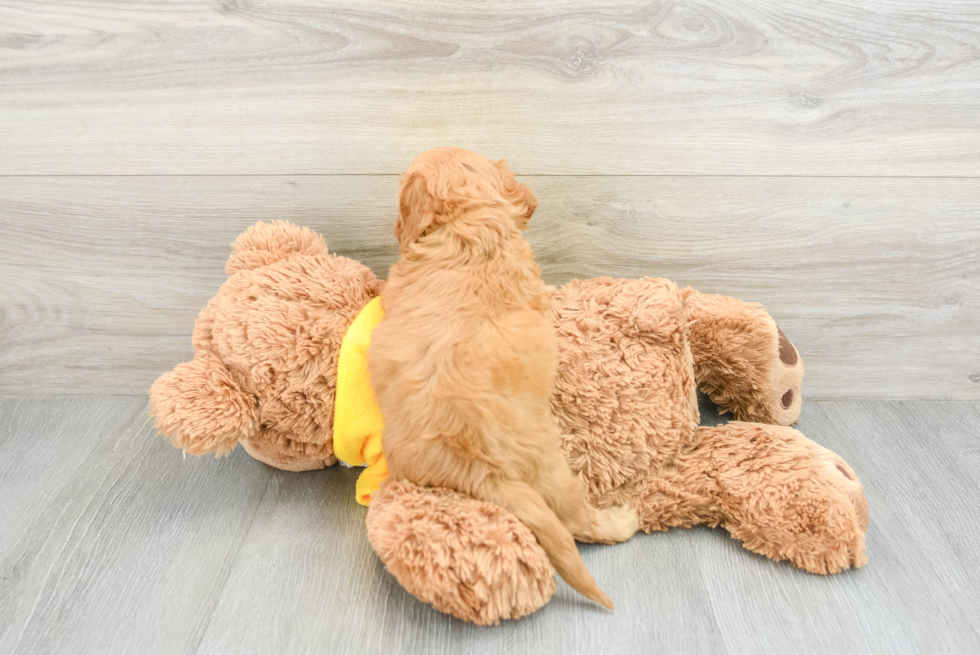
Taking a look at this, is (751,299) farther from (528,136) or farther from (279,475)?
(279,475)

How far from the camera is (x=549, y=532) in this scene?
650 mm

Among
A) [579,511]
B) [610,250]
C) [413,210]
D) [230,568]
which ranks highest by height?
[413,210]

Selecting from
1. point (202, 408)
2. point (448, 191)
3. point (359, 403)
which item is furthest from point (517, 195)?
point (202, 408)

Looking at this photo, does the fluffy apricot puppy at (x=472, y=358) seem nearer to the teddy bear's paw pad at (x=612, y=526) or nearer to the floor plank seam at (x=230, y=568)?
the teddy bear's paw pad at (x=612, y=526)

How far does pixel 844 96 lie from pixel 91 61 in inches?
38.3

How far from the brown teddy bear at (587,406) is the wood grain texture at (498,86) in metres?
0.17

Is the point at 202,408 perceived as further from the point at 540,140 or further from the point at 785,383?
the point at 785,383

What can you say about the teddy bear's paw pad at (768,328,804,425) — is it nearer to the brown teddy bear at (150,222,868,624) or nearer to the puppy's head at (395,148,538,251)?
the brown teddy bear at (150,222,868,624)

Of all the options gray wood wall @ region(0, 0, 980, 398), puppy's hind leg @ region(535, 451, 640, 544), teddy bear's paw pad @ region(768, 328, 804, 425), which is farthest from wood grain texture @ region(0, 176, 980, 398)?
puppy's hind leg @ region(535, 451, 640, 544)

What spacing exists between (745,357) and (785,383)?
7 centimetres

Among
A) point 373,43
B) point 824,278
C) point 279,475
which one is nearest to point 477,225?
point 373,43

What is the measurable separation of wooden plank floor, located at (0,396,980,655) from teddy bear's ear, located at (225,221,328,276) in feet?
0.96

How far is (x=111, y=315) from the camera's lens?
3.26 feet

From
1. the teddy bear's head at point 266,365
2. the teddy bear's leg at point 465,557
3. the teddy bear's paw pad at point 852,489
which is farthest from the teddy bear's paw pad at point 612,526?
the teddy bear's head at point 266,365
